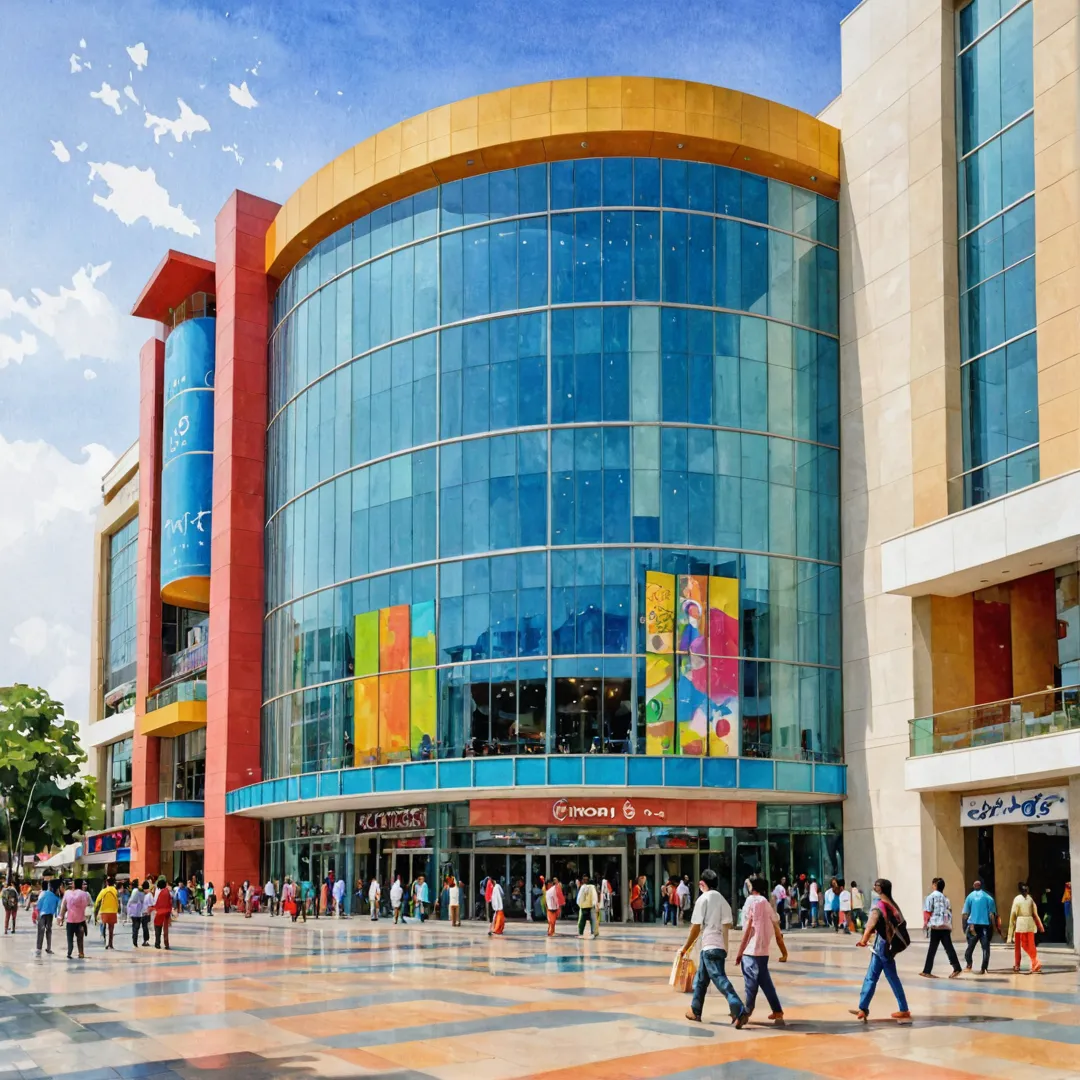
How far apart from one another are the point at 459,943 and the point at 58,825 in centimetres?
5838

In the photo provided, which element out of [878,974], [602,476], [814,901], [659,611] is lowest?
[814,901]

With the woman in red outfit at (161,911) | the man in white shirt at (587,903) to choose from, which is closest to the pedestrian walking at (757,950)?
the man in white shirt at (587,903)

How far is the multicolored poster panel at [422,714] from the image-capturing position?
4575 centimetres

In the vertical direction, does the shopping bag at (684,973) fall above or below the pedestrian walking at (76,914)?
above

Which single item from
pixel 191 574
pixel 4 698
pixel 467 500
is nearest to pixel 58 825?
pixel 4 698

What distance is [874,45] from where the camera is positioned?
149 ft

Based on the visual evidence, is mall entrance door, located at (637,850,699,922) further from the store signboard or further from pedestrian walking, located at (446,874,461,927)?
the store signboard

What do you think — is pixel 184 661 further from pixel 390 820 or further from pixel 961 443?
pixel 961 443

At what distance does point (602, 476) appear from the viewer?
146ft

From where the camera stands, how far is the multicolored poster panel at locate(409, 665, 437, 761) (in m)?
45.8

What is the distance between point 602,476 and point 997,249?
535 inches

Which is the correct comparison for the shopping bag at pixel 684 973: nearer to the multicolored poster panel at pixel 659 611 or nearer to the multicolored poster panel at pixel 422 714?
the multicolored poster panel at pixel 659 611

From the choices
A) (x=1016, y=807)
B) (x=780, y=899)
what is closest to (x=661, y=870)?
(x=780, y=899)

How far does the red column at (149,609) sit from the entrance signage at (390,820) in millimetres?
24065
